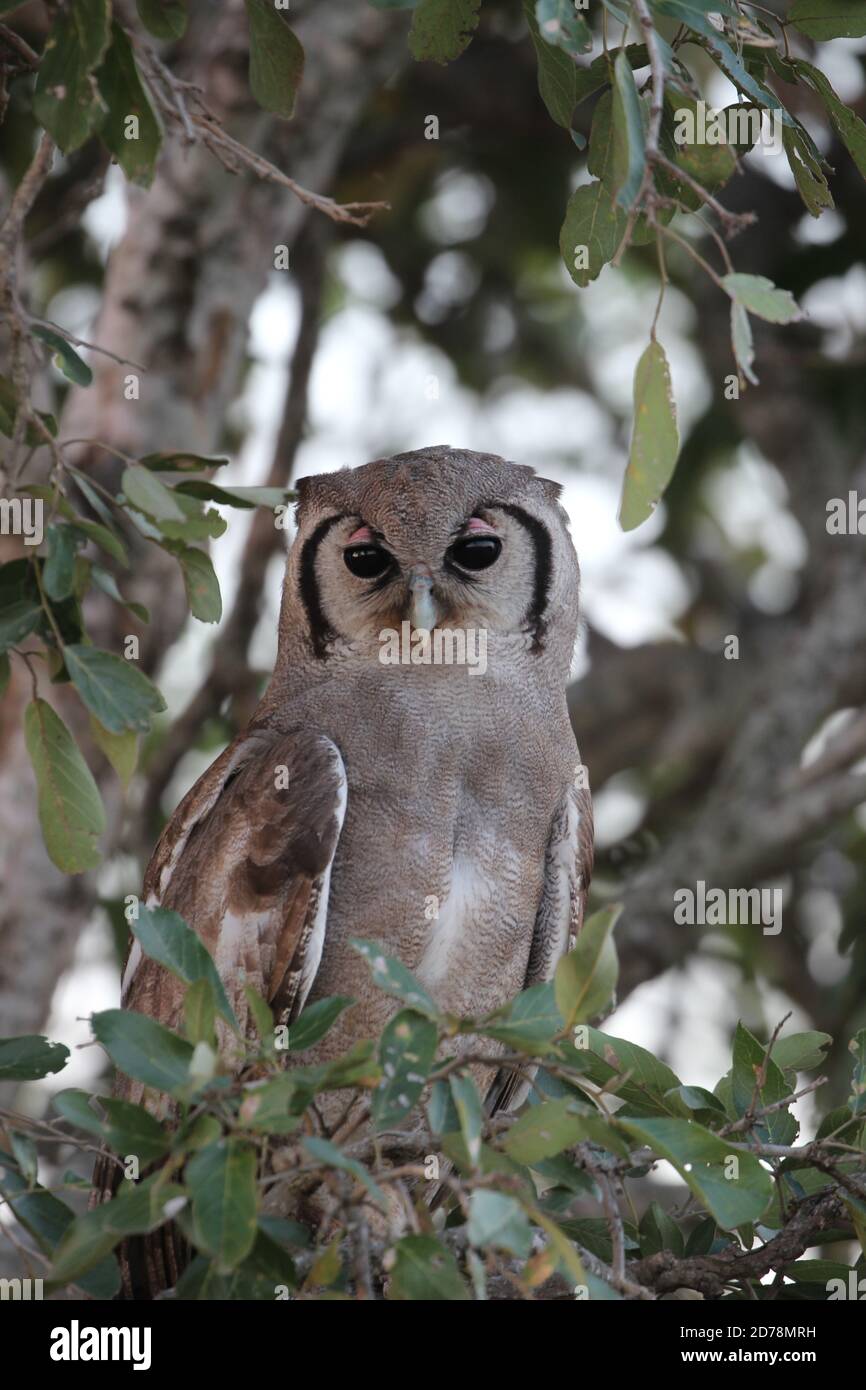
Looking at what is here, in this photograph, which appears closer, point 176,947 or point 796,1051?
point 176,947

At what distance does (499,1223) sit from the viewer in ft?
6.39

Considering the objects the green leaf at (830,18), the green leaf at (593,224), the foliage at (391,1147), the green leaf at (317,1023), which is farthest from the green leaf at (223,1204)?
the green leaf at (830,18)

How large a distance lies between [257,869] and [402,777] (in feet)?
1.30

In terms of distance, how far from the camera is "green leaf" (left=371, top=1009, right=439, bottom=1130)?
2211 mm

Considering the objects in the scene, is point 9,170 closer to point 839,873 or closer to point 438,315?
point 438,315

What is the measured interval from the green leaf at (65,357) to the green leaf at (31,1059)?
1.18 m

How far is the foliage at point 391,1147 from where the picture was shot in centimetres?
209

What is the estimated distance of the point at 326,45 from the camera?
5602 mm

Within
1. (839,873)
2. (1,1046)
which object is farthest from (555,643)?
(839,873)

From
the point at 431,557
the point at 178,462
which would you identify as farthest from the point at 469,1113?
the point at 431,557

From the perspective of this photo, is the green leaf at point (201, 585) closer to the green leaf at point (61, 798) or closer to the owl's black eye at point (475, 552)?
the green leaf at point (61, 798)

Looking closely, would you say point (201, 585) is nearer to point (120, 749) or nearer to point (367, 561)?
point (120, 749)

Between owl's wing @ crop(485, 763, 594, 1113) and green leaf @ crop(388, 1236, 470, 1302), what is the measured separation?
170 cm

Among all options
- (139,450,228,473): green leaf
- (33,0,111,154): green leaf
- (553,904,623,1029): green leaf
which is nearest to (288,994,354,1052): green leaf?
(553,904,623,1029): green leaf
